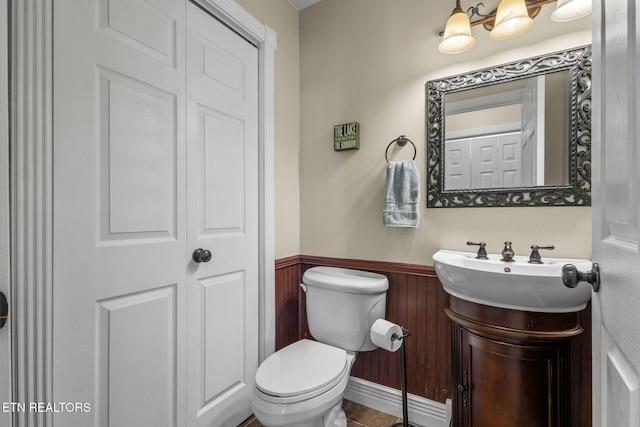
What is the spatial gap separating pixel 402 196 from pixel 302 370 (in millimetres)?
949

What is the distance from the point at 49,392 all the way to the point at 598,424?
4.71 feet

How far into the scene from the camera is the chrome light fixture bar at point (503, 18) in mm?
1195

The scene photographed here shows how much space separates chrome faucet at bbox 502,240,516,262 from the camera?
4.25ft

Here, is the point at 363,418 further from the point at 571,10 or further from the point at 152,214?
the point at 571,10

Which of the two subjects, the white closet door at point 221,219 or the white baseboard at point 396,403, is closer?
the white closet door at point 221,219

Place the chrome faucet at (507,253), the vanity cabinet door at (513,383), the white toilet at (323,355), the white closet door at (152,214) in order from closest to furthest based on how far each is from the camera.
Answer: the white closet door at (152,214) < the vanity cabinet door at (513,383) < the white toilet at (323,355) < the chrome faucet at (507,253)

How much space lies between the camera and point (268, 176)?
1.71m

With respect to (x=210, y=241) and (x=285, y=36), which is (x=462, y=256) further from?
(x=285, y=36)

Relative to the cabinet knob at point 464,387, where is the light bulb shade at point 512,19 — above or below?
above

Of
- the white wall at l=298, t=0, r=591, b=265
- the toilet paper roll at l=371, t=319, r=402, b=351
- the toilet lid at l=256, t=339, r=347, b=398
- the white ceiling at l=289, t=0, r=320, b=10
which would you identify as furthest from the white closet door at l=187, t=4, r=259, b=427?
the toilet paper roll at l=371, t=319, r=402, b=351

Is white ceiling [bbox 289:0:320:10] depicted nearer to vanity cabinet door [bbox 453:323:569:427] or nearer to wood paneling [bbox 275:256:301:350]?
wood paneling [bbox 275:256:301:350]

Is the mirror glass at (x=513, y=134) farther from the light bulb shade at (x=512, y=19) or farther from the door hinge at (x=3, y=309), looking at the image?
the door hinge at (x=3, y=309)

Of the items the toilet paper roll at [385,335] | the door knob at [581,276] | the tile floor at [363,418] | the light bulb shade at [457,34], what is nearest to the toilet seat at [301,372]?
the toilet paper roll at [385,335]

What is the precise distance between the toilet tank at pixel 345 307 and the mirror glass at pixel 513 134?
0.55m
